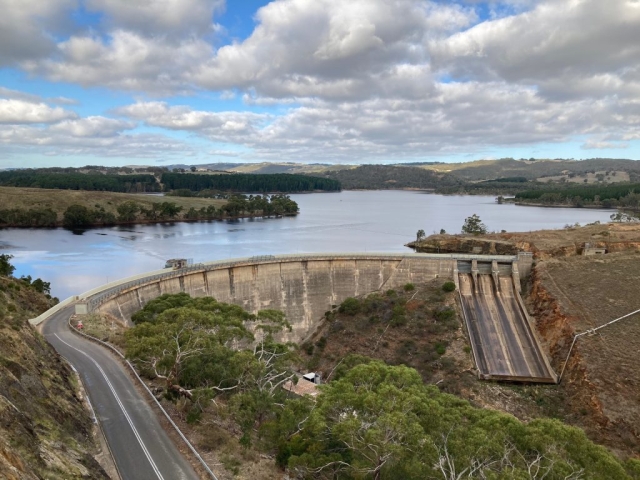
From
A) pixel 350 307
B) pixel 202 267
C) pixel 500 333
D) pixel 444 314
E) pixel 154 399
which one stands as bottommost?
pixel 500 333

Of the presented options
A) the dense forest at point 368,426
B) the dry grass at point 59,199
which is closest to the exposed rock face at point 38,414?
the dense forest at point 368,426

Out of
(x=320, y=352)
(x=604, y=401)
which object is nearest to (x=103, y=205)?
(x=320, y=352)

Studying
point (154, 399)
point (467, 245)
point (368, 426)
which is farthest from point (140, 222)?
point (368, 426)

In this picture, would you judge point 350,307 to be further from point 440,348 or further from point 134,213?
point 134,213

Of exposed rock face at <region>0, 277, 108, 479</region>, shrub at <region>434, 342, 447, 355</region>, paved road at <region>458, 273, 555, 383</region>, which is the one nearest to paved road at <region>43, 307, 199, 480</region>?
exposed rock face at <region>0, 277, 108, 479</region>

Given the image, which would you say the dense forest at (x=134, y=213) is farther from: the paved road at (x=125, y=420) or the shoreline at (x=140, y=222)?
the paved road at (x=125, y=420)

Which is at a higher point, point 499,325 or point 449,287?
point 449,287
